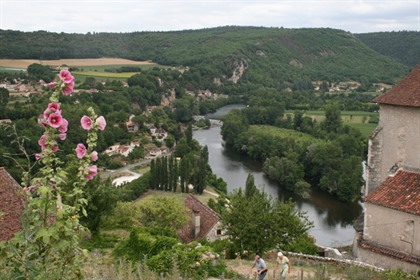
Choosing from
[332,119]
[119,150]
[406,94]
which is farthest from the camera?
[332,119]

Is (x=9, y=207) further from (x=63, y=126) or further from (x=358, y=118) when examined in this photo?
(x=358, y=118)

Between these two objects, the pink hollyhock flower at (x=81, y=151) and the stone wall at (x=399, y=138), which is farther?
the stone wall at (x=399, y=138)

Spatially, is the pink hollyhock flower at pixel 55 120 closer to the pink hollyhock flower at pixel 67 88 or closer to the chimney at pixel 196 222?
the pink hollyhock flower at pixel 67 88

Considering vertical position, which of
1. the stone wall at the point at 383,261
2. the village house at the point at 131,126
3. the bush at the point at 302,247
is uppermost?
the stone wall at the point at 383,261

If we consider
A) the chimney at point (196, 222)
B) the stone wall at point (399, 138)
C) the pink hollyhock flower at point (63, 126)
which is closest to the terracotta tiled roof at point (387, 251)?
the stone wall at point (399, 138)

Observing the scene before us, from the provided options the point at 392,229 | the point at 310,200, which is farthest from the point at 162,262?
the point at 310,200

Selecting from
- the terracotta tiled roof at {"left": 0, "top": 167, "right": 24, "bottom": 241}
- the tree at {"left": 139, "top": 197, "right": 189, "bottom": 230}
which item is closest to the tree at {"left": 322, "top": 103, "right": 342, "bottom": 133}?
the tree at {"left": 139, "top": 197, "right": 189, "bottom": 230}

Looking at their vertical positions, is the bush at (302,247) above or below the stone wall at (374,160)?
below
